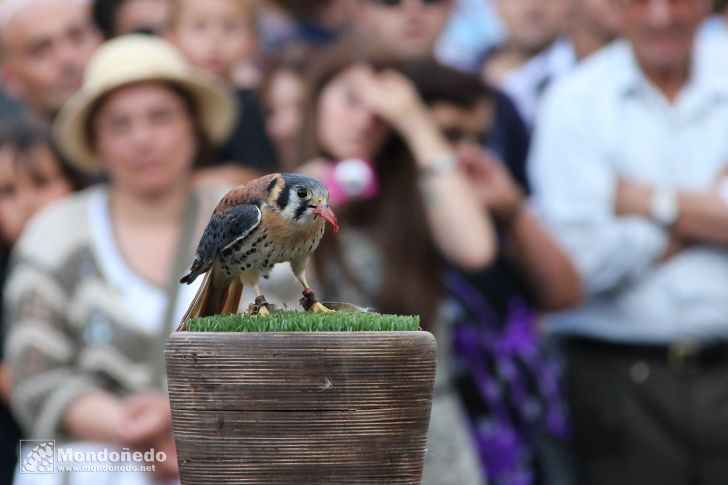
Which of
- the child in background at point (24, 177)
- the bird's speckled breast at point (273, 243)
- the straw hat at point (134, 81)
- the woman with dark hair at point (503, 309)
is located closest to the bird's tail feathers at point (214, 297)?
the bird's speckled breast at point (273, 243)

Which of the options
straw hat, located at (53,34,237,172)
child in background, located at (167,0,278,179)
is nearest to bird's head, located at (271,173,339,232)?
Answer: straw hat, located at (53,34,237,172)

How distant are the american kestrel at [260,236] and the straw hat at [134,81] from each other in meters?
2.89

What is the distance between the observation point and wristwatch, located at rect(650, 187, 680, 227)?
7.13m

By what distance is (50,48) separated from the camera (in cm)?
801

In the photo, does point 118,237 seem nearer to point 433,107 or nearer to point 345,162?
point 345,162

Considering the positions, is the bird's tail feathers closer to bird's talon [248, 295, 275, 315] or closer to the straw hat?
bird's talon [248, 295, 275, 315]

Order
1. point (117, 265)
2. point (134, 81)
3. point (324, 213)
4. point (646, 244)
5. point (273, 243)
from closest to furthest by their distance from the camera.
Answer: point (324, 213) → point (273, 243) → point (117, 265) → point (134, 81) → point (646, 244)

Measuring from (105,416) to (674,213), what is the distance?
3.03 metres

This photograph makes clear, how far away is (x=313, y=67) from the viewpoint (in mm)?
6805

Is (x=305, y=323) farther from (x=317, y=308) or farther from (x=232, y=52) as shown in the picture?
(x=232, y=52)

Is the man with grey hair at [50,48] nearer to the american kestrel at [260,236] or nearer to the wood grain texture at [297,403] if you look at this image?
the american kestrel at [260,236]

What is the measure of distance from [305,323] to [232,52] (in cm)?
493

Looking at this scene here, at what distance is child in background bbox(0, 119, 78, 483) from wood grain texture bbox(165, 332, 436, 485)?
4401mm

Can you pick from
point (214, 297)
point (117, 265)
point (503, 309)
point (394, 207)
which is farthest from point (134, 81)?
point (214, 297)
